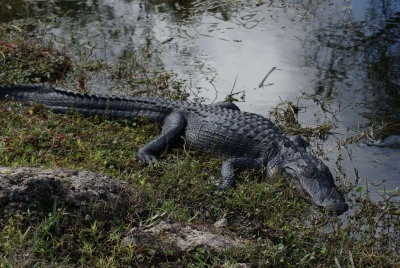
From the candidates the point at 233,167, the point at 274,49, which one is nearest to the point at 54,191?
the point at 233,167

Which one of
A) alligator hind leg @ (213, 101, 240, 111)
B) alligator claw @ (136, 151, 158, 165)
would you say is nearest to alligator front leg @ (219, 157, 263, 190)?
alligator claw @ (136, 151, 158, 165)

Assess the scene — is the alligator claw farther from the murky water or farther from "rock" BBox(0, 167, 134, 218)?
the murky water

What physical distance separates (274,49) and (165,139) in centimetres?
279

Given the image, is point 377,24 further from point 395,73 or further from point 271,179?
point 271,179

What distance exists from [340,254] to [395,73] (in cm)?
380

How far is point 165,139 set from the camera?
5.59 m

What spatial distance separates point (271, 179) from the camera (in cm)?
514

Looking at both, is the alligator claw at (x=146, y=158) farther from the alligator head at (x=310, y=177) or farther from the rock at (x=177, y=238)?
the rock at (x=177, y=238)

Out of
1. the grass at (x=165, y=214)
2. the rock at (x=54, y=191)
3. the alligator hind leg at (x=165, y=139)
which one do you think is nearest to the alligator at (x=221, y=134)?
the alligator hind leg at (x=165, y=139)

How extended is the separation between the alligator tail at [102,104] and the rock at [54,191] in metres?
2.03

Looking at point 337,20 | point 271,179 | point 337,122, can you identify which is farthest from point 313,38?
point 271,179

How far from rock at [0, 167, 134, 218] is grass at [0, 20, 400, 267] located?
2.5 inches

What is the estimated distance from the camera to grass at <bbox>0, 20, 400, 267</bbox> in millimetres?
3598

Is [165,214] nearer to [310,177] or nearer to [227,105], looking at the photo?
[310,177]
